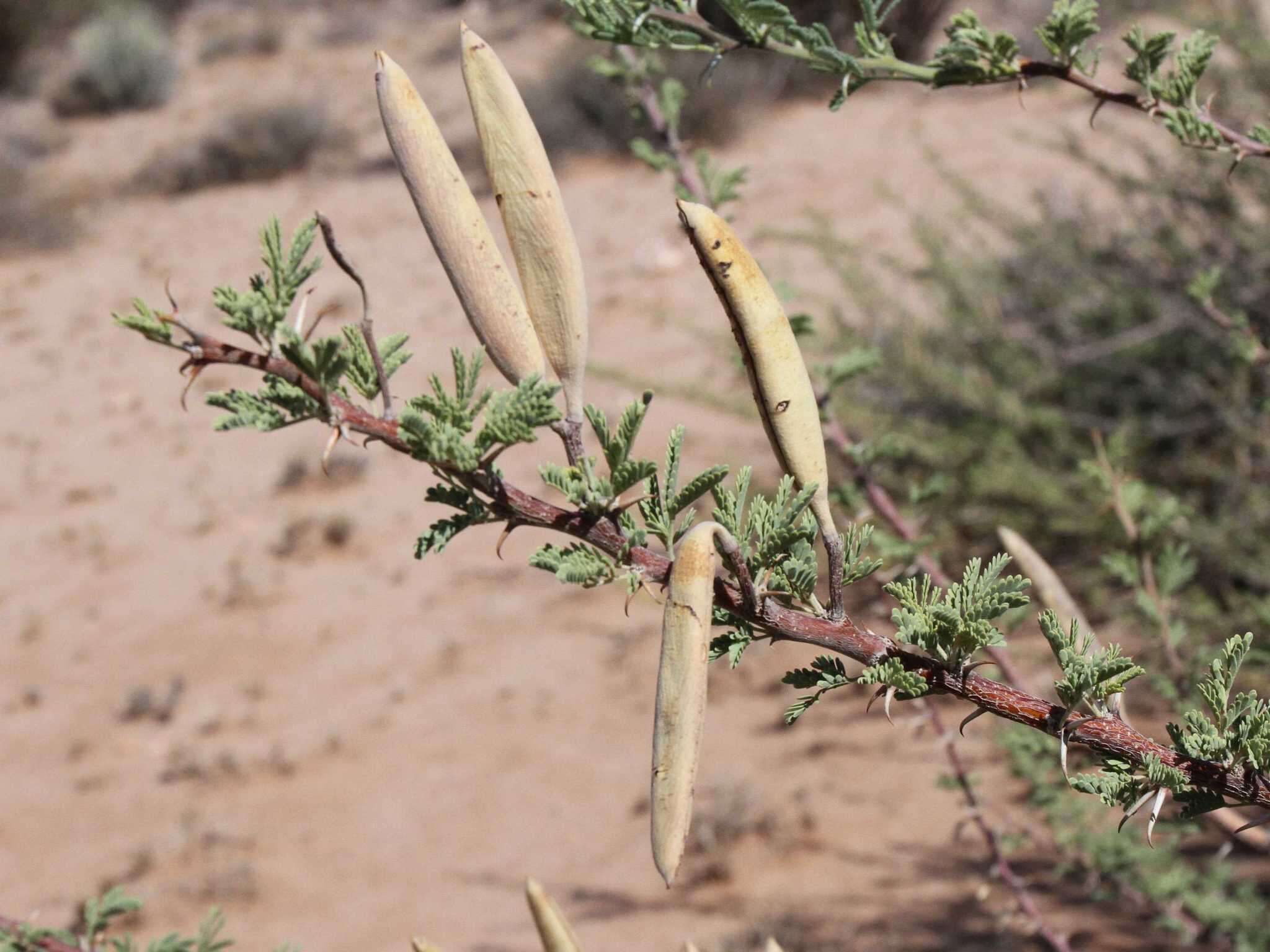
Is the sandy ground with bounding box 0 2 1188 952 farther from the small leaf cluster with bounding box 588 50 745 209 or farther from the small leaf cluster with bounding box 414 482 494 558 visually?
the small leaf cluster with bounding box 414 482 494 558

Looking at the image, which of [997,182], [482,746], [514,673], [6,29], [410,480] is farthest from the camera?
[6,29]

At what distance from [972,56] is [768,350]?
56cm

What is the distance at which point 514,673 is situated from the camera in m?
5.00

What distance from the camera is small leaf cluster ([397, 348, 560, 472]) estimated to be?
0.68m

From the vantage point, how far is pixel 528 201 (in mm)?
700

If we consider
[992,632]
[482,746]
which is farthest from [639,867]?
[992,632]

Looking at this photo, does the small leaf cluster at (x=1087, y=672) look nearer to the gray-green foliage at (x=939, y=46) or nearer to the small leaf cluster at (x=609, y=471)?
the small leaf cluster at (x=609, y=471)

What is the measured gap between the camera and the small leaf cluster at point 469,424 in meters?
0.68

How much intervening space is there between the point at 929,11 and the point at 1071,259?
348 inches

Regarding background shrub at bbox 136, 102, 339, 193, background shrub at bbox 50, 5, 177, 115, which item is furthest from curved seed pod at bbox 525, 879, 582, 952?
background shrub at bbox 50, 5, 177, 115

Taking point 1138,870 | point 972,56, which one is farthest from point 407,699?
point 972,56

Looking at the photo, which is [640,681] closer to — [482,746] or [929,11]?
[482,746]

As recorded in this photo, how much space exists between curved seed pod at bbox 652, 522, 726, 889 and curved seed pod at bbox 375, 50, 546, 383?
175mm

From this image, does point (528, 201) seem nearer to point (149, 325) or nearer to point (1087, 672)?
point (149, 325)
